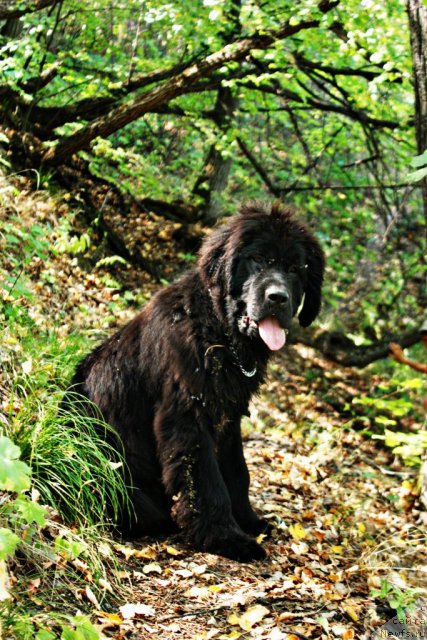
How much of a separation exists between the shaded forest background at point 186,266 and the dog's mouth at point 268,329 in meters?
0.91

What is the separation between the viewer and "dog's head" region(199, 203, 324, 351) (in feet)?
14.4

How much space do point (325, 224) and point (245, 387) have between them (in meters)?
7.55

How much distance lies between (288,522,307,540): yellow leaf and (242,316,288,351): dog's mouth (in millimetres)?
1373

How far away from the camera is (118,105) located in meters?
8.73

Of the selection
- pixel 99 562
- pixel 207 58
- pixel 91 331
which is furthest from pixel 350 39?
pixel 99 562

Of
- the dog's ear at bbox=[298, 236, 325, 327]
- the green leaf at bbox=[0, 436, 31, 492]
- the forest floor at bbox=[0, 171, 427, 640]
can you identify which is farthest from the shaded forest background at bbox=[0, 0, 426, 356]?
the green leaf at bbox=[0, 436, 31, 492]

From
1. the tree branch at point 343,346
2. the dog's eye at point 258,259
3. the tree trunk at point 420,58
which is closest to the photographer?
the tree trunk at point 420,58

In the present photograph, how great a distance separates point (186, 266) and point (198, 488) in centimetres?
564

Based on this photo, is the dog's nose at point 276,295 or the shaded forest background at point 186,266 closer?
the shaded forest background at point 186,266

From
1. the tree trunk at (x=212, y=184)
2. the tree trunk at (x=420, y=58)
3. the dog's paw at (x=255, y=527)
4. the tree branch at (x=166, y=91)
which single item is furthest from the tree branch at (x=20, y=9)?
the dog's paw at (x=255, y=527)

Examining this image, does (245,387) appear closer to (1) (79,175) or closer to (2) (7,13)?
(2) (7,13)

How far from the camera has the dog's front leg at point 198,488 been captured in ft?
14.1

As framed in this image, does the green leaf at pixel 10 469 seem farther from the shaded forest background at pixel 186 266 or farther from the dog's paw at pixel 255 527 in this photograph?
the dog's paw at pixel 255 527

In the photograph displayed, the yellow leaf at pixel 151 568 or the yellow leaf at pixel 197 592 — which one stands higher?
the yellow leaf at pixel 197 592
